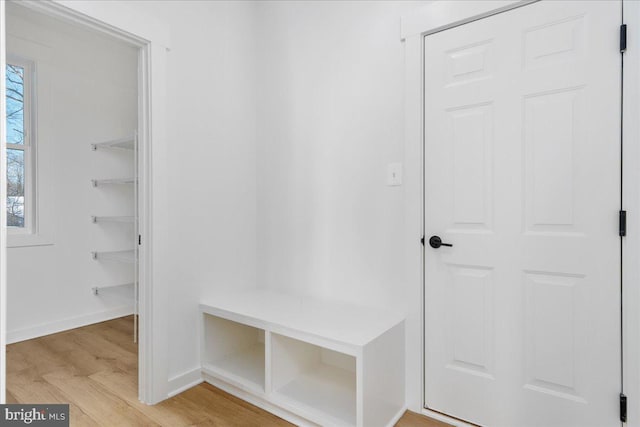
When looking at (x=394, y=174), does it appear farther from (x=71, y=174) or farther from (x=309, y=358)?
(x=71, y=174)

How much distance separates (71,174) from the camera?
3.21 metres

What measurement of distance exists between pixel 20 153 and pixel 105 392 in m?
2.11

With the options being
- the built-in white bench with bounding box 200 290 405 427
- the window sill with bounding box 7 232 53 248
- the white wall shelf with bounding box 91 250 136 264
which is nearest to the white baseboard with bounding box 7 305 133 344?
the white wall shelf with bounding box 91 250 136 264

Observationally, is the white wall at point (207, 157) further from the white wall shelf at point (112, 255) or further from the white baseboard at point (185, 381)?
the white wall shelf at point (112, 255)

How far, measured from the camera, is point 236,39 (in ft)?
7.98

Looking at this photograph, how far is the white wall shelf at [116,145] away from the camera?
10.3ft

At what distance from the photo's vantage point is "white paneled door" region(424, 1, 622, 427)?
1.50 meters

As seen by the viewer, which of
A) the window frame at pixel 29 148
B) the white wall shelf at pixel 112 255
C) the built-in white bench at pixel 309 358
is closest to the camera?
the built-in white bench at pixel 309 358

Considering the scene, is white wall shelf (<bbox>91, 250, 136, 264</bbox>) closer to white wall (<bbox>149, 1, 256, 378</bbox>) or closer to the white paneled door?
white wall (<bbox>149, 1, 256, 378</bbox>)

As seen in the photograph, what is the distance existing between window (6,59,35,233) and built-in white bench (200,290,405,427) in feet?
6.43

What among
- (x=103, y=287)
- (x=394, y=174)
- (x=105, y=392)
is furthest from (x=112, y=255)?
(x=394, y=174)

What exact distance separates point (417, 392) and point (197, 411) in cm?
113

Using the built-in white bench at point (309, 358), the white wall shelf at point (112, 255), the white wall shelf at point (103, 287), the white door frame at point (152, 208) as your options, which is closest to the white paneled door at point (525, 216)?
the built-in white bench at point (309, 358)

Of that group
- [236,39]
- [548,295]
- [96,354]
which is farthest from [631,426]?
[96,354]
